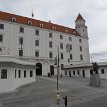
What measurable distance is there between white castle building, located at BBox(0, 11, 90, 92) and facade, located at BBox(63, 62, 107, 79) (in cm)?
317

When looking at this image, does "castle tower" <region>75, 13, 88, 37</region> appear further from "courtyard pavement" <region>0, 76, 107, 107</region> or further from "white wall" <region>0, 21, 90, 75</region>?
"courtyard pavement" <region>0, 76, 107, 107</region>

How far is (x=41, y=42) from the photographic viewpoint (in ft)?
210

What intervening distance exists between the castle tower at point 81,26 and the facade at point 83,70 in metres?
18.5

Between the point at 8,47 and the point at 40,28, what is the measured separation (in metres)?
14.6

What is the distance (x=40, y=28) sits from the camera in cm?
6531

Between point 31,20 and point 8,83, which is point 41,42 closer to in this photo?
point 31,20

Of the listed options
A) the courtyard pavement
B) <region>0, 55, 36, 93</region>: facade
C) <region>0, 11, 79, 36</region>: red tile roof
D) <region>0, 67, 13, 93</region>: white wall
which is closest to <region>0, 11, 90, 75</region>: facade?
<region>0, 11, 79, 36</region>: red tile roof

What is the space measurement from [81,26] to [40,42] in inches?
930

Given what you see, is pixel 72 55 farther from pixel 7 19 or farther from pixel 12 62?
pixel 12 62

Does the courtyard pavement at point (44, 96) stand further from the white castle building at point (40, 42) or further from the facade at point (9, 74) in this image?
the white castle building at point (40, 42)

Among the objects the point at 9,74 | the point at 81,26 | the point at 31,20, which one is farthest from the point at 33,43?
the point at 9,74

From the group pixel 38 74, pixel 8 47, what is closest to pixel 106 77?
pixel 38 74

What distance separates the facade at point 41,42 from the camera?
187 ft

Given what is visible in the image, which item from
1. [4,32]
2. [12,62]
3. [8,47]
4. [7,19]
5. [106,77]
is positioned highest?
[7,19]
